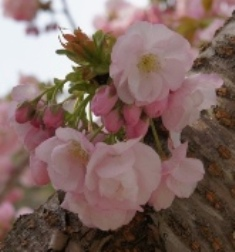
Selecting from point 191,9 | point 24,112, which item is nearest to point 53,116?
point 24,112

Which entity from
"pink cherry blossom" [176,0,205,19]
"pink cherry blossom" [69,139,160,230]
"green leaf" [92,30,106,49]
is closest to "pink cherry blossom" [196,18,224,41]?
"pink cherry blossom" [176,0,205,19]

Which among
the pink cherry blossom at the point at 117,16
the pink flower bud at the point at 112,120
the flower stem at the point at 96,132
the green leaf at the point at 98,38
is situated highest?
the green leaf at the point at 98,38

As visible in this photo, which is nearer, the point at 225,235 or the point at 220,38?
the point at 225,235

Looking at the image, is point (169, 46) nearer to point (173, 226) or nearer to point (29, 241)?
point (173, 226)

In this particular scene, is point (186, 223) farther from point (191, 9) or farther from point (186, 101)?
point (191, 9)

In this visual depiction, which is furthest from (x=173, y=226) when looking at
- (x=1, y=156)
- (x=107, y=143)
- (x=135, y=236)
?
(x=1, y=156)

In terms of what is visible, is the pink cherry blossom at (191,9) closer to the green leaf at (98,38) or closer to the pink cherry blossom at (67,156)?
the green leaf at (98,38)

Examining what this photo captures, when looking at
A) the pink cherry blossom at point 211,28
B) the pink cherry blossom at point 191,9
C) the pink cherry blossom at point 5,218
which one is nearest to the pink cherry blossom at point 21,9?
the pink cherry blossom at point 191,9

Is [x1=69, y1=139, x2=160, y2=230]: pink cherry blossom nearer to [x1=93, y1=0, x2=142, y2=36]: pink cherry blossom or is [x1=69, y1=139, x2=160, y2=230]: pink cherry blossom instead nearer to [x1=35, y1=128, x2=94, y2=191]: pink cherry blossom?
[x1=35, y1=128, x2=94, y2=191]: pink cherry blossom
